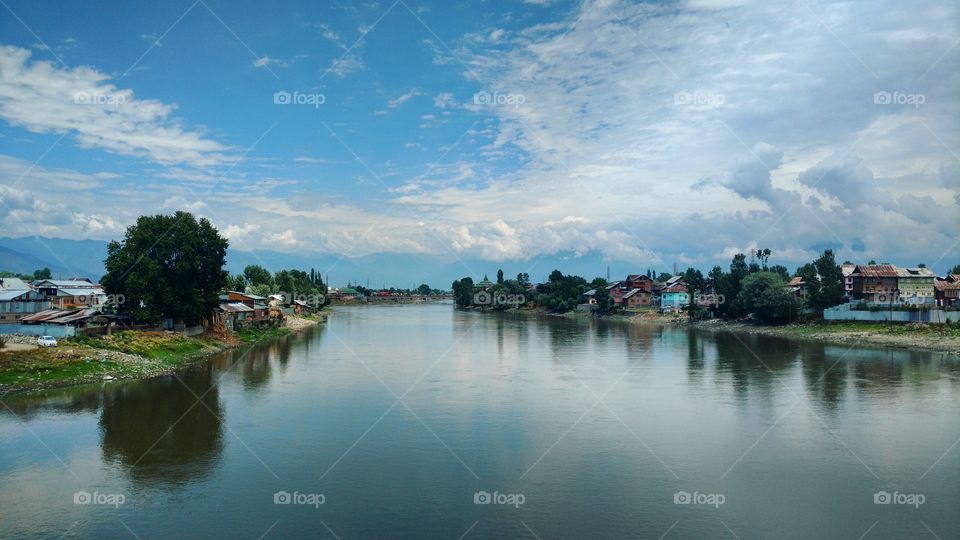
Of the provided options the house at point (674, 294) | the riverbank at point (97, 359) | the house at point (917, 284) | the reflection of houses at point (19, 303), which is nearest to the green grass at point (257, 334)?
the riverbank at point (97, 359)

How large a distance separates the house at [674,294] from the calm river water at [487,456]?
213ft

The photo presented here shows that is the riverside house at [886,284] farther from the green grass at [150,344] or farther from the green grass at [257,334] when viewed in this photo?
the green grass at [150,344]

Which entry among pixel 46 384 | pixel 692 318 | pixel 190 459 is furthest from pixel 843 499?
pixel 692 318

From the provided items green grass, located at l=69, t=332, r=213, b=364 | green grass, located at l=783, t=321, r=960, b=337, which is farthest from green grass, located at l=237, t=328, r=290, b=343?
green grass, located at l=783, t=321, r=960, b=337

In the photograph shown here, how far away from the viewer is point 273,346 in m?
49.3

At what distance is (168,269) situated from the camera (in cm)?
4241

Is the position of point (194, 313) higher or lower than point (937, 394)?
higher

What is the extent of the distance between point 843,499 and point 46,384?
28317 millimetres

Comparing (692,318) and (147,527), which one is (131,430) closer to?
(147,527)

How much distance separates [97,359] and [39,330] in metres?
8.67

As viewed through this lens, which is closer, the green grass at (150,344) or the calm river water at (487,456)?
the calm river water at (487,456)

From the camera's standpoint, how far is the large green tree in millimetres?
40094

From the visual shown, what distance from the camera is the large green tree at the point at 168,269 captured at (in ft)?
132

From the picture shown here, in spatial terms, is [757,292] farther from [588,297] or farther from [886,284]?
[588,297]
